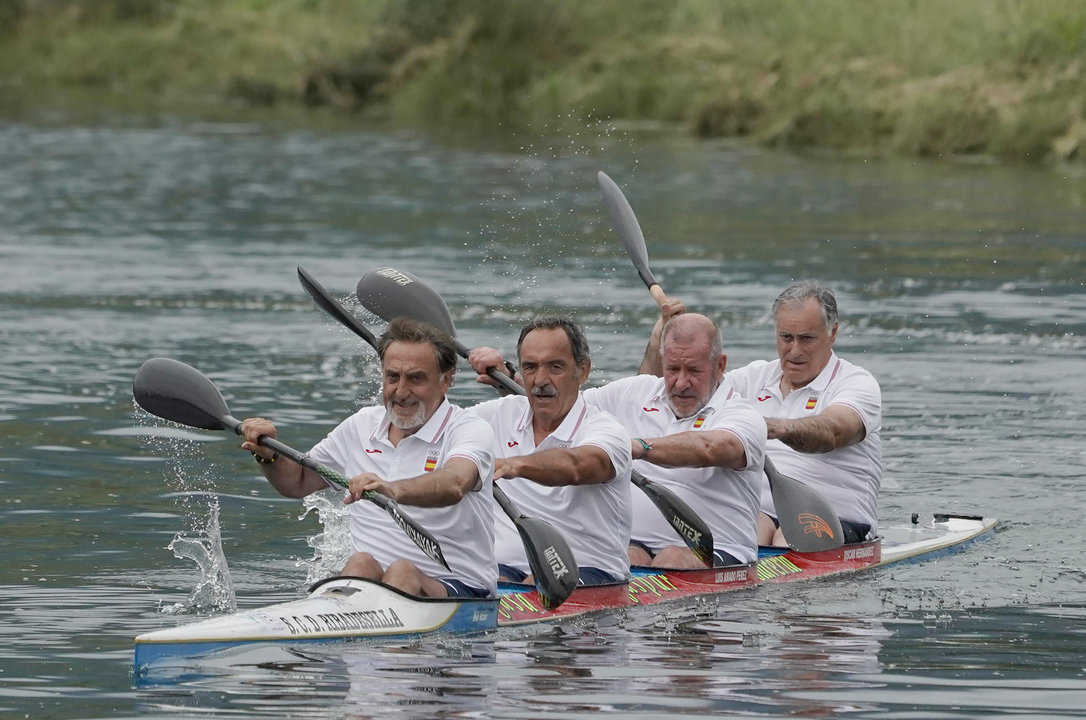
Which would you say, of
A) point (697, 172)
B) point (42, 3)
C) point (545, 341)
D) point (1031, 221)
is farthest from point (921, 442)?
point (42, 3)

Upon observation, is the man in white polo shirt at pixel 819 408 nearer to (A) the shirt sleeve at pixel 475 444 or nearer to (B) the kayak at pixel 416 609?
(B) the kayak at pixel 416 609

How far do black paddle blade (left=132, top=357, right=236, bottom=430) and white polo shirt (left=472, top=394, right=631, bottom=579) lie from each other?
4.02ft

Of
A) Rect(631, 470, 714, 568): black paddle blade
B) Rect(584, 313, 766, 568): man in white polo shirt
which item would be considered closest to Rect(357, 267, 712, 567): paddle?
Rect(631, 470, 714, 568): black paddle blade

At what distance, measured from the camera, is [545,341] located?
28.9ft

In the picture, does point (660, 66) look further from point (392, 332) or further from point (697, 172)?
point (392, 332)

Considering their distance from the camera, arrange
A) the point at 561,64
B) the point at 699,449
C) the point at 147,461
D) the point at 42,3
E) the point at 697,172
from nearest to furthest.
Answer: the point at 699,449 < the point at 147,461 < the point at 697,172 < the point at 561,64 < the point at 42,3

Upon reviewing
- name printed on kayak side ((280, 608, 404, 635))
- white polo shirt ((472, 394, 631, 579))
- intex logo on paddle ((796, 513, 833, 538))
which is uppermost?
white polo shirt ((472, 394, 631, 579))

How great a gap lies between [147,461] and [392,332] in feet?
17.7

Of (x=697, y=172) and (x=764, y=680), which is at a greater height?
(x=697, y=172)

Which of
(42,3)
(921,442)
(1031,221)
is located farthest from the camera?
(42,3)

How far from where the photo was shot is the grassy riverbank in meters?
33.3

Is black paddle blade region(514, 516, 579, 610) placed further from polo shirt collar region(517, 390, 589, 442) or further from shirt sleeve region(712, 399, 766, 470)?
shirt sleeve region(712, 399, 766, 470)

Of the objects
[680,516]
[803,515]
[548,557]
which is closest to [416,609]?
[548,557]

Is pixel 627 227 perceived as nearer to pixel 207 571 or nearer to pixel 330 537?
pixel 330 537
